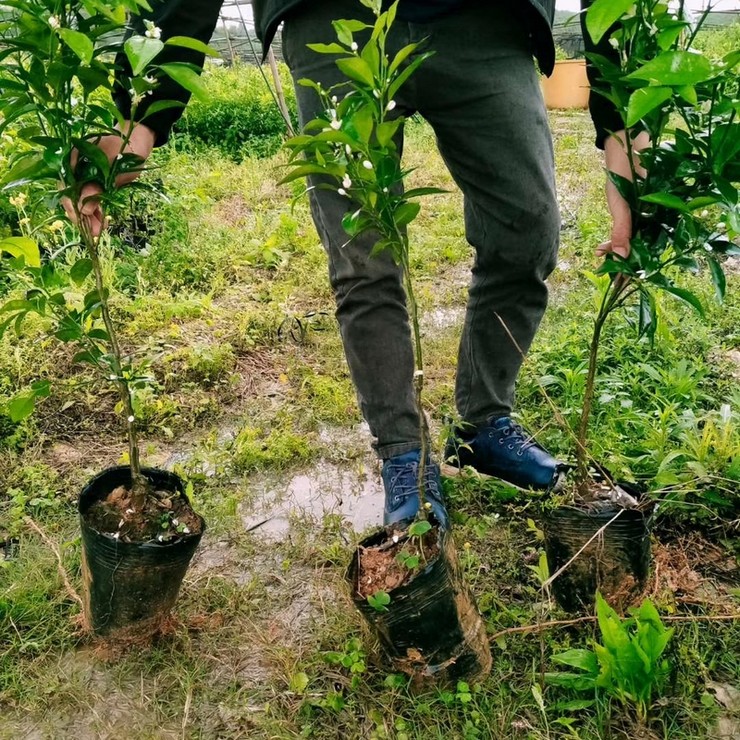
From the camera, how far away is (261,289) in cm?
365

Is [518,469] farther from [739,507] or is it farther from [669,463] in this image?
[739,507]

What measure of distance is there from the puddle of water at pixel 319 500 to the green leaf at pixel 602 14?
150 centimetres

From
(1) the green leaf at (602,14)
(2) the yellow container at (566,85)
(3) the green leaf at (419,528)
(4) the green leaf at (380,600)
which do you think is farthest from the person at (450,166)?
(2) the yellow container at (566,85)

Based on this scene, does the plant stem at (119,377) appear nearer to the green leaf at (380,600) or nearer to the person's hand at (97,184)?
the person's hand at (97,184)

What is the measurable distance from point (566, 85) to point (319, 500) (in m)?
9.72

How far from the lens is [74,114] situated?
1.41 m

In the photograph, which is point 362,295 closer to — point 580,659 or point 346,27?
point 346,27

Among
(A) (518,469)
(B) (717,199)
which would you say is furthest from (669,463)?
(B) (717,199)

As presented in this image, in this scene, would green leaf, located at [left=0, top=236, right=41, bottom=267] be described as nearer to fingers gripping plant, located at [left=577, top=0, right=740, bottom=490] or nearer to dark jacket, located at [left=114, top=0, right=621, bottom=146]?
dark jacket, located at [left=114, top=0, right=621, bottom=146]

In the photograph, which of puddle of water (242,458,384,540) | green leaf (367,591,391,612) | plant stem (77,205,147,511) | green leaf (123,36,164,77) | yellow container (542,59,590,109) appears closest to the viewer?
green leaf (123,36,164,77)

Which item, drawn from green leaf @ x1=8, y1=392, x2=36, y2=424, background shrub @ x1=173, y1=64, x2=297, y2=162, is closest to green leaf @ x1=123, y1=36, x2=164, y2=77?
green leaf @ x1=8, y1=392, x2=36, y2=424

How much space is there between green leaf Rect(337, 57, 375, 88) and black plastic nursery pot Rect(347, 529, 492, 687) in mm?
897

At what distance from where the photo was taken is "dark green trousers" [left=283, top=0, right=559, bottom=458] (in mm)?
1700

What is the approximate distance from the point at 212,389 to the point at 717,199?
6.76 feet
